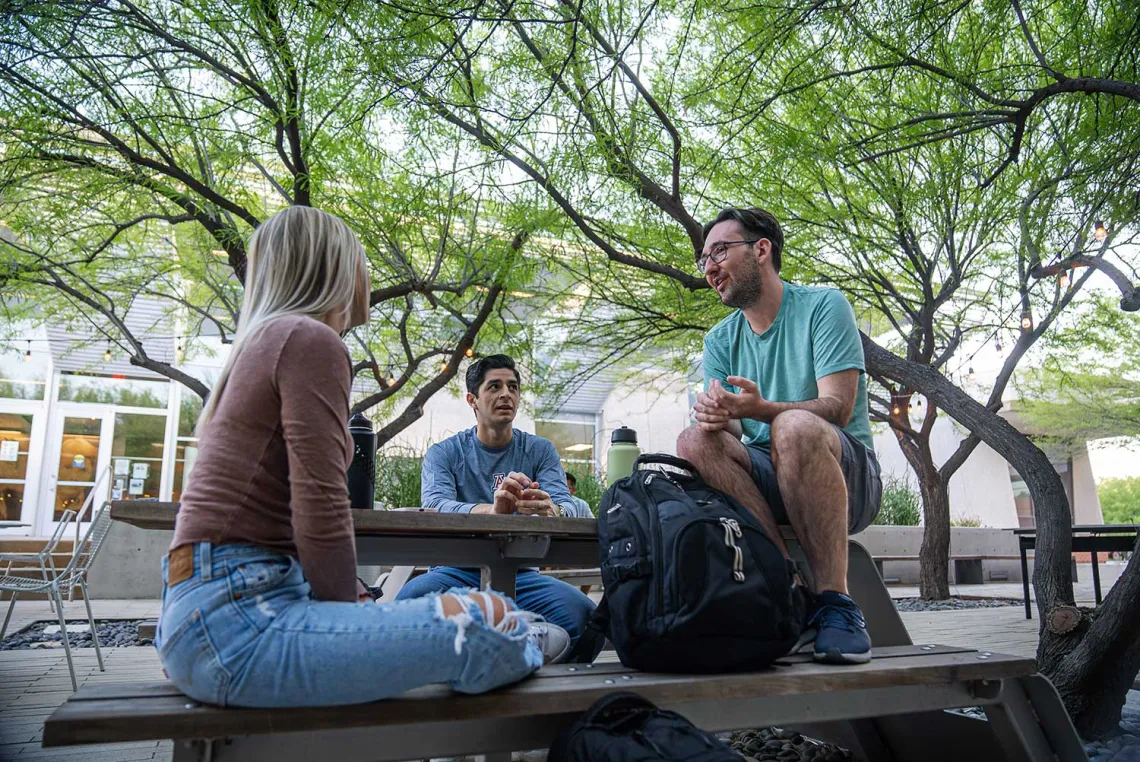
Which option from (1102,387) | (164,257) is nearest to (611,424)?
(1102,387)

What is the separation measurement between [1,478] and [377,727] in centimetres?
1770

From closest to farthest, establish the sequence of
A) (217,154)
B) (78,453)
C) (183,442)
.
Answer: (217,154) → (78,453) → (183,442)

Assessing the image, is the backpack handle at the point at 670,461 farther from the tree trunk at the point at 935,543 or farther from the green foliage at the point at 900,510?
the green foliage at the point at 900,510

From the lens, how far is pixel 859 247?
7.09 metres

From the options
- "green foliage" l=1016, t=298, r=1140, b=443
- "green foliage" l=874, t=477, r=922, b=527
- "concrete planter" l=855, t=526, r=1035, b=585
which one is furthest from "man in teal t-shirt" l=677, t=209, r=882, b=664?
"green foliage" l=874, t=477, r=922, b=527

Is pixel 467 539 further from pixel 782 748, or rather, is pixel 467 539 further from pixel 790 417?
pixel 782 748

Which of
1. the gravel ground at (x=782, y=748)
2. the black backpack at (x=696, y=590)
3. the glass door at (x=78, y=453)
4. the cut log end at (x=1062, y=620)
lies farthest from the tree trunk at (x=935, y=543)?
the glass door at (x=78, y=453)

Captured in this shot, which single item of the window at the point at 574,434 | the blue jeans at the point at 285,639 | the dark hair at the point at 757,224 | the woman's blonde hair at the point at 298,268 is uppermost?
the window at the point at 574,434

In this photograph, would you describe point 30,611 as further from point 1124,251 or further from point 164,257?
point 1124,251

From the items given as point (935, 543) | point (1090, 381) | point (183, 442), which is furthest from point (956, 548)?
point (183, 442)

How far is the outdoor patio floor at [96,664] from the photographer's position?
302 cm

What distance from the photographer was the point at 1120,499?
2405 cm

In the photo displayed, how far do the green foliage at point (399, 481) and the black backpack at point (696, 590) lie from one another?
7069 millimetres

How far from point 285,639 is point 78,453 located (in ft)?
58.1
